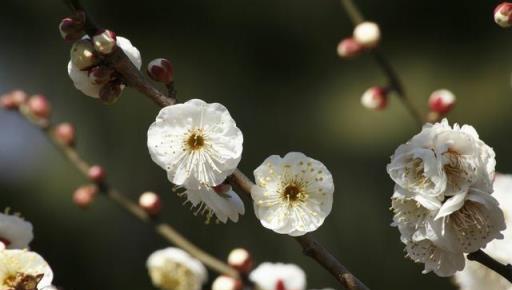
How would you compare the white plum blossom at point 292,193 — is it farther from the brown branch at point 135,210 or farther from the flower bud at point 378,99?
the flower bud at point 378,99

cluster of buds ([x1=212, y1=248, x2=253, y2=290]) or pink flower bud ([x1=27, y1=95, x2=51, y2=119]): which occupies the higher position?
pink flower bud ([x1=27, y1=95, x2=51, y2=119])

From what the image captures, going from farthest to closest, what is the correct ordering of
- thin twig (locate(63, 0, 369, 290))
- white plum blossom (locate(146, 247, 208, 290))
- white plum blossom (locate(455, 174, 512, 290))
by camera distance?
white plum blossom (locate(146, 247, 208, 290)) → white plum blossom (locate(455, 174, 512, 290)) → thin twig (locate(63, 0, 369, 290))

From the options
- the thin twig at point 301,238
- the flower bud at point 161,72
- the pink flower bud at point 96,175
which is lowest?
the thin twig at point 301,238

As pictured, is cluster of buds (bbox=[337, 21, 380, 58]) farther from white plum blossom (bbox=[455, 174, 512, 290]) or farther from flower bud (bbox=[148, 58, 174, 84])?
flower bud (bbox=[148, 58, 174, 84])

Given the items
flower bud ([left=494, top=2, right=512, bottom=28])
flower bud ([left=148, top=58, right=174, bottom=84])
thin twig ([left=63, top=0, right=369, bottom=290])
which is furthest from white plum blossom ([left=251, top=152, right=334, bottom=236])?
flower bud ([left=494, top=2, right=512, bottom=28])

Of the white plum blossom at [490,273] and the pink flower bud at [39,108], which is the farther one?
the pink flower bud at [39,108]

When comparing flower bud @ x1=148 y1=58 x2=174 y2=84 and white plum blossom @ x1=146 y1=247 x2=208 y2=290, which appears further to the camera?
white plum blossom @ x1=146 y1=247 x2=208 y2=290

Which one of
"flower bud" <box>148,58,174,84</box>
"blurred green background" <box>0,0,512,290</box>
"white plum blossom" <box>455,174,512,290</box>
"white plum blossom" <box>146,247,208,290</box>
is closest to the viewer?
"flower bud" <box>148,58,174,84</box>

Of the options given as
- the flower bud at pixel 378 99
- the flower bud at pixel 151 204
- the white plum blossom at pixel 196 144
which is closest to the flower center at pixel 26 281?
the white plum blossom at pixel 196 144

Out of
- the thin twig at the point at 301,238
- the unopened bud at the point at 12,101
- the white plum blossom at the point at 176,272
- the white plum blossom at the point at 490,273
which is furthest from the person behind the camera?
the unopened bud at the point at 12,101
